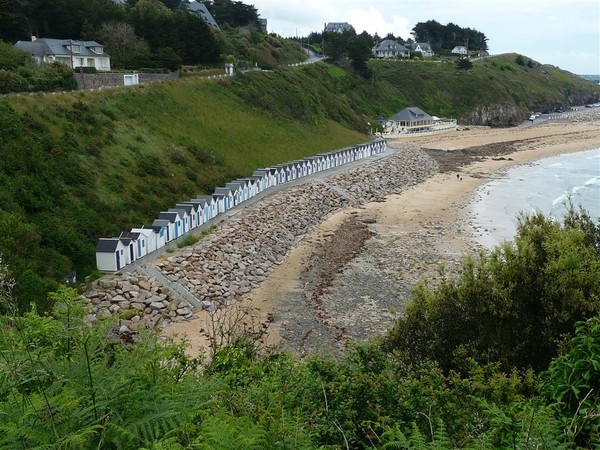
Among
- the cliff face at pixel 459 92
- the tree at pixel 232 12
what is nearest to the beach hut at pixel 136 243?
the cliff face at pixel 459 92

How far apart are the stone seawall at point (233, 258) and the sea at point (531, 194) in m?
8.90

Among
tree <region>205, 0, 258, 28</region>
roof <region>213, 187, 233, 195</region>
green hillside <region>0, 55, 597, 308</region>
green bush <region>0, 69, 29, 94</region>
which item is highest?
tree <region>205, 0, 258, 28</region>

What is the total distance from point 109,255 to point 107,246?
1.17 feet

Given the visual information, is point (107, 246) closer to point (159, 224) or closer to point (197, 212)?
point (159, 224)

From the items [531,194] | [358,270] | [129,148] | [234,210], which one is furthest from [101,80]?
[531,194]

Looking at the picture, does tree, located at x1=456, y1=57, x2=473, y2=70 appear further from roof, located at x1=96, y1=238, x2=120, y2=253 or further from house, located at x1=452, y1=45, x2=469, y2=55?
roof, located at x1=96, y1=238, x2=120, y2=253

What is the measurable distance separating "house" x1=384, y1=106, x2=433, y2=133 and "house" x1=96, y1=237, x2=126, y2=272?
68.2 meters

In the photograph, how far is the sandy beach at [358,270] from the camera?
19.4 m

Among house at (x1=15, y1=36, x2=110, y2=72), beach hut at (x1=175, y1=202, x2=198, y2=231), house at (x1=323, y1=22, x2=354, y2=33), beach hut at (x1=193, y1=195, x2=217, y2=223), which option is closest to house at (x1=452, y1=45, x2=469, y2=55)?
house at (x1=323, y1=22, x2=354, y2=33)

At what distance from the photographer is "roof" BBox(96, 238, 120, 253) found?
21.0 metres

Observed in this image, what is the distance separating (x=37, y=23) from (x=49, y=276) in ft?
142

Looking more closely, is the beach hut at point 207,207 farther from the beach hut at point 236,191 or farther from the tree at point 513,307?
the tree at point 513,307

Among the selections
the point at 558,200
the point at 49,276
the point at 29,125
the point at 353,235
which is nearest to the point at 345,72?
the point at 558,200

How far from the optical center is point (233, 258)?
82.7 feet
